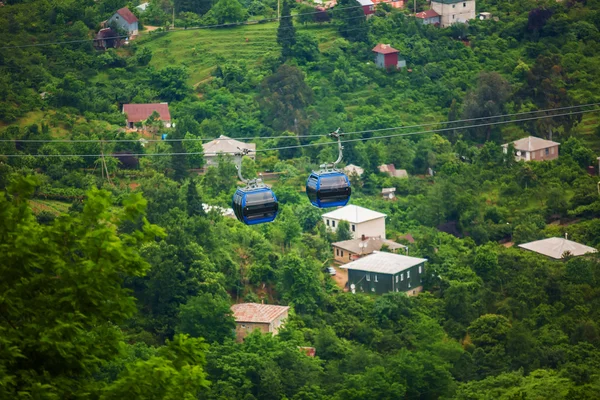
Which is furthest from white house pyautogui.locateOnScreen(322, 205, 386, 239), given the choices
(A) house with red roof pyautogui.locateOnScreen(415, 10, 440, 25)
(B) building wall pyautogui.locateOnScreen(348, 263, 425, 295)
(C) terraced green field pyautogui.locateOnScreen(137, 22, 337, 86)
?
(A) house with red roof pyautogui.locateOnScreen(415, 10, 440, 25)

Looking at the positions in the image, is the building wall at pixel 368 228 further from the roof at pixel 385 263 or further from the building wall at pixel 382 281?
the building wall at pixel 382 281

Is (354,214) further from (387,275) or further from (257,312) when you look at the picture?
(257,312)

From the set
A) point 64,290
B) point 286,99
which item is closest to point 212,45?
point 286,99

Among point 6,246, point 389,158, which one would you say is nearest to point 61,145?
point 389,158

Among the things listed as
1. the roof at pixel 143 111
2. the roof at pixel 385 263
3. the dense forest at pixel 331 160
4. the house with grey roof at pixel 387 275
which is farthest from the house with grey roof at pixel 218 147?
the house with grey roof at pixel 387 275

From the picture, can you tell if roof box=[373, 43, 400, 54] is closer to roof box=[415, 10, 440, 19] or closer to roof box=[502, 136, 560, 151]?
roof box=[415, 10, 440, 19]
